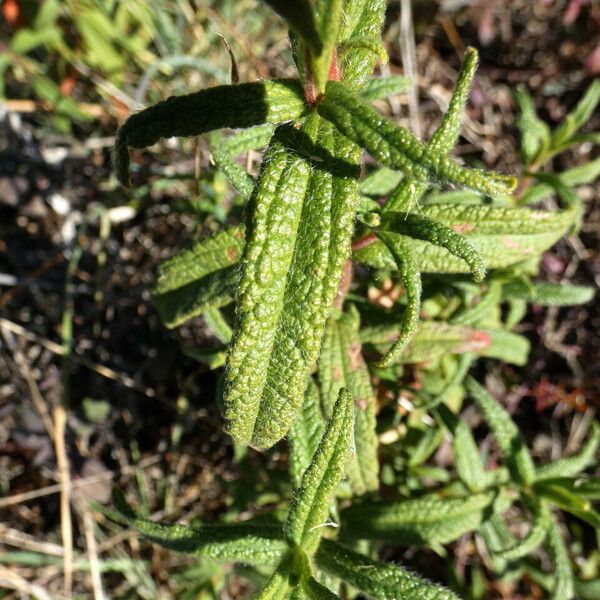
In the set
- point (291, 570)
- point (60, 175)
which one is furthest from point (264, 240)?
point (60, 175)

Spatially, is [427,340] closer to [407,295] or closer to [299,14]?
[407,295]

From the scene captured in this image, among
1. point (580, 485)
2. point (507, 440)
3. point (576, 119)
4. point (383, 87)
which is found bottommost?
point (580, 485)

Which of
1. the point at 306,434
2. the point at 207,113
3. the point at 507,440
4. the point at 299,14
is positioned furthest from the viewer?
the point at 507,440

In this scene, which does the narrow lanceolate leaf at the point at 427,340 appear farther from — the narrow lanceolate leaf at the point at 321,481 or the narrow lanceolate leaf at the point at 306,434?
the narrow lanceolate leaf at the point at 321,481

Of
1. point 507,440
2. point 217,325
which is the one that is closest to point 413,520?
point 507,440

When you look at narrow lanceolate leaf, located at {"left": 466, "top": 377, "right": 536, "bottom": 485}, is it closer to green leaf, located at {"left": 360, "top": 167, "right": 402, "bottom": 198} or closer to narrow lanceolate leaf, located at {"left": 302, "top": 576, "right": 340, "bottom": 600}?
green leaf, located at {"left": 360, "top": 167, "right": 402, "bottom": 198}

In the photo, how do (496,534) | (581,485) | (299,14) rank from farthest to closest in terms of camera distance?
(496,534)
(581,485)
(299,14)

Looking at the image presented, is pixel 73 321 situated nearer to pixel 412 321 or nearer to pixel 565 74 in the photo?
pixel 412 321

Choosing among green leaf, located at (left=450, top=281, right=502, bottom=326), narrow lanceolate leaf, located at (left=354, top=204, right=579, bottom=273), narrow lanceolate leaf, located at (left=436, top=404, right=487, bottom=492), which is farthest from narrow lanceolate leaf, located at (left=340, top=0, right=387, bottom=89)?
narrow lanceolate leaf, located at (left=436, top=404, right=487, bottom=492)
